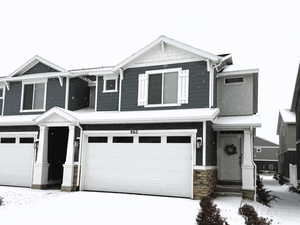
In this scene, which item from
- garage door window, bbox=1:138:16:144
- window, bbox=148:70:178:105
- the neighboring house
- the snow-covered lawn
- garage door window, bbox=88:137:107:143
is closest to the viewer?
the snow-covered lawn

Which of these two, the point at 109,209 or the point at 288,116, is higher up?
the point at 288,116

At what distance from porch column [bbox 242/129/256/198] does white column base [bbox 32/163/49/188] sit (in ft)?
28.2

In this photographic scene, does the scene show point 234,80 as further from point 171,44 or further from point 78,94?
point 78,94

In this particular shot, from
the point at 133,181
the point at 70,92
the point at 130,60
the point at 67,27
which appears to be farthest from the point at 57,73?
the point at 67,27

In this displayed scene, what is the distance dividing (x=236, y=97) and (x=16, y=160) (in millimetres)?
10755

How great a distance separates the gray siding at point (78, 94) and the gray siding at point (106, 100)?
1.50m

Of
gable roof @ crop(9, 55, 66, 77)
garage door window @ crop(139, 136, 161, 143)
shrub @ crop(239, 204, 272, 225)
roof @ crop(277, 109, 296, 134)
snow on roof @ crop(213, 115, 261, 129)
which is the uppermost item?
gable roof @ crop(9, 55, 66, 77)

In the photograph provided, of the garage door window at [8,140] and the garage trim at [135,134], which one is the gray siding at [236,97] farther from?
the garage door window at [8,140]

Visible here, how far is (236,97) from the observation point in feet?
48.3

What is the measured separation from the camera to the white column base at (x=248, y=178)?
1295cm

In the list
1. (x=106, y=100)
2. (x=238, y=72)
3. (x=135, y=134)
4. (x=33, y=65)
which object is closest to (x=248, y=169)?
(x=238, y=72)

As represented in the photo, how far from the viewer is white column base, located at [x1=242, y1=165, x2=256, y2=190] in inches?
510

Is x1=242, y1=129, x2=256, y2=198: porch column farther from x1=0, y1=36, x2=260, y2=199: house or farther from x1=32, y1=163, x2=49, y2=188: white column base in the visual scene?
x1=32, y1=163, x2=49, y2=188: white column base

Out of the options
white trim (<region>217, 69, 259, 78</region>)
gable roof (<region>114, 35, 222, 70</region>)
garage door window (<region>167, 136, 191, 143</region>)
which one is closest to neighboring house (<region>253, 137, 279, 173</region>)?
white trim (<region>217, 69, 259, 78</region>)
